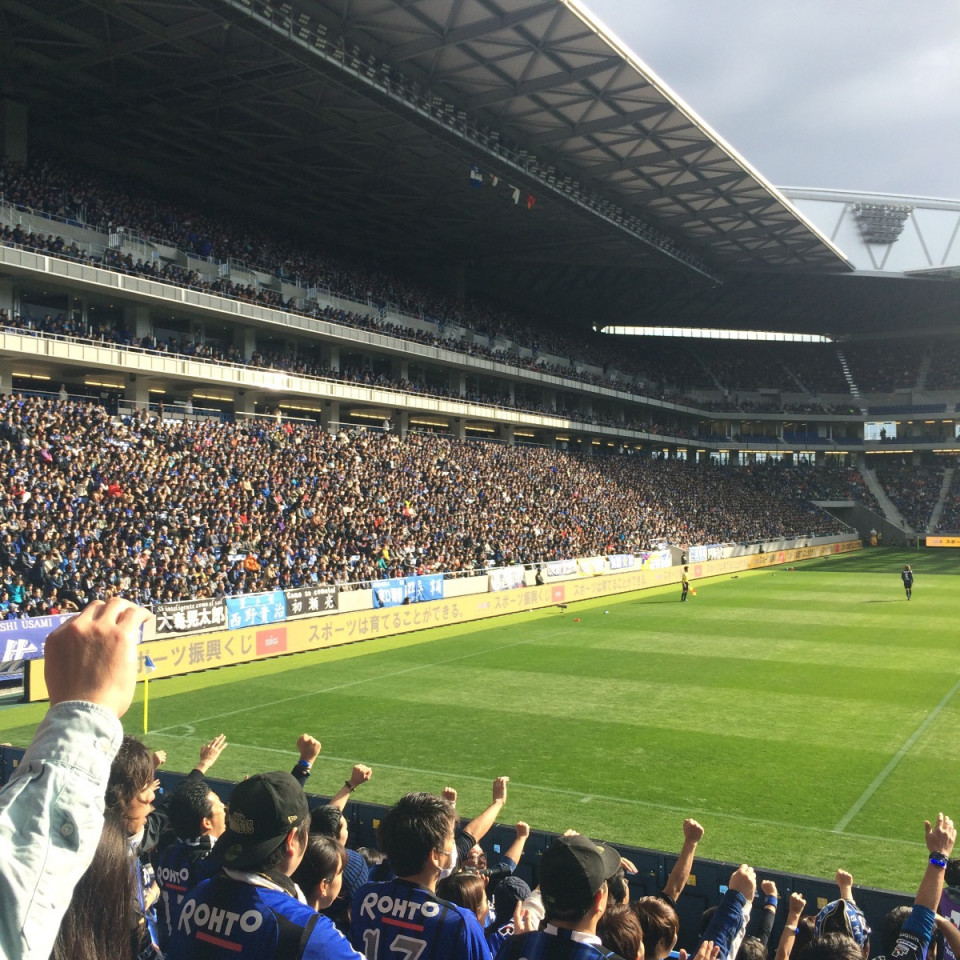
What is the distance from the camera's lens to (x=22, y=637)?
21484mm

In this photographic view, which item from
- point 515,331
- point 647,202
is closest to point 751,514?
point 515,331

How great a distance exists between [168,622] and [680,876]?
21.3 metres

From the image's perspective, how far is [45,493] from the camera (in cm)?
2730

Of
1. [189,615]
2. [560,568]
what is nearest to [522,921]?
[189,615]

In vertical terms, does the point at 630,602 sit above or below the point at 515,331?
below

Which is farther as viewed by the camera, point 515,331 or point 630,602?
point 515,331

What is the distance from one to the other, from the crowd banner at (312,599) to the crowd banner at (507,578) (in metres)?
9.47

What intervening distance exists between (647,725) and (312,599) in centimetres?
1446

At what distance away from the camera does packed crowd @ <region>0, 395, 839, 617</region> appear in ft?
85.8

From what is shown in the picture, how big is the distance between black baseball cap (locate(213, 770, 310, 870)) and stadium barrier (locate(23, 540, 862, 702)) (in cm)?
1498

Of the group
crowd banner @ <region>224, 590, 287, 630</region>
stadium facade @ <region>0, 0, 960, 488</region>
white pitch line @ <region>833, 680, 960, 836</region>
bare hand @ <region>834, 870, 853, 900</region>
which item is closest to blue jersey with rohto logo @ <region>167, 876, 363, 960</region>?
bare hand @ <region>834, 870, 853, 900</region>

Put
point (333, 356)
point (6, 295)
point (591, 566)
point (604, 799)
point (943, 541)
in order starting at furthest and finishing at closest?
1. point (943, 541)
2. point (333, 356)
3. point (591, 566)
4. point (6, 295)
5. point (604, 799)

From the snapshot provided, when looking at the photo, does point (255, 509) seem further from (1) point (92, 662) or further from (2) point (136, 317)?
(1) point (92, 662)

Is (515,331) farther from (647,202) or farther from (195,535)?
(195,535)
